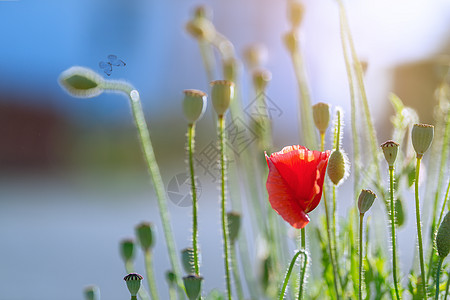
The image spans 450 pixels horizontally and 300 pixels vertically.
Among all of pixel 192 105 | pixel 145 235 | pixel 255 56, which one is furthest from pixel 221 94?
pixel 255 56

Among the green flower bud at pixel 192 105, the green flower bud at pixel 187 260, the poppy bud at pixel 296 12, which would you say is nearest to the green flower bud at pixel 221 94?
the green flower bud at pixel 192 105

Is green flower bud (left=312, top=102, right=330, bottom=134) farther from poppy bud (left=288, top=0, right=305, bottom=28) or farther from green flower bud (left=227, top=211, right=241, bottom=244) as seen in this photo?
poppy bud (left=288, top=0, right=305, bottom=28)

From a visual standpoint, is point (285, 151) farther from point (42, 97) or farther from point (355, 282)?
point (42, 97)

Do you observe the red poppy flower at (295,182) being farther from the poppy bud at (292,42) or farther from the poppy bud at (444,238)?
the poppy bud at (292,42)

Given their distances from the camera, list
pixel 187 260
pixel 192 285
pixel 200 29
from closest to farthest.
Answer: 1. pixel 192 285
2. pixel 187 260
3. pixel 200 29

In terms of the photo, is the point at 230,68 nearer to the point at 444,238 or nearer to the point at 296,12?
the point at 296,12

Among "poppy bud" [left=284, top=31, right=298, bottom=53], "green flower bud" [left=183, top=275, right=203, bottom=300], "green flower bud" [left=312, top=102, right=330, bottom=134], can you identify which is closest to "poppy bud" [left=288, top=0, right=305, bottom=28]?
"poppy bud" [left=284, top=31, right=298, bottom=53]

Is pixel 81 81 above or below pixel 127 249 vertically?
above
